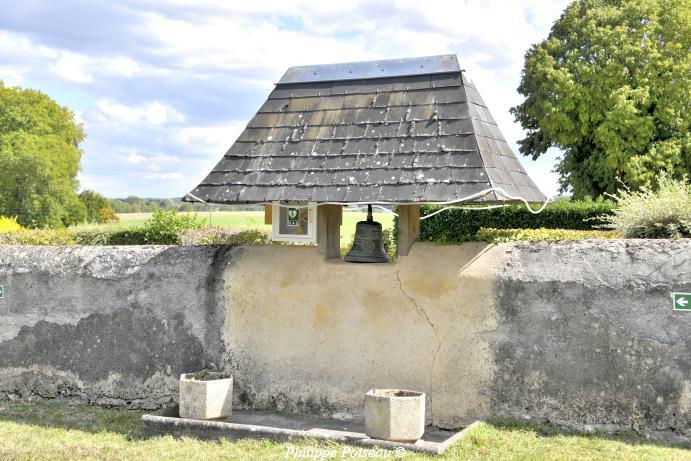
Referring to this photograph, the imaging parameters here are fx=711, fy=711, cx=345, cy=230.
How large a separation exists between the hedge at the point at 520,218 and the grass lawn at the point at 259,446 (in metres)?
11.9

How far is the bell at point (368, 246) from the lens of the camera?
805cm

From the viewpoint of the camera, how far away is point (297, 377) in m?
8.13

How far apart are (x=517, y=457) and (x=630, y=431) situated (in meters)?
1.39

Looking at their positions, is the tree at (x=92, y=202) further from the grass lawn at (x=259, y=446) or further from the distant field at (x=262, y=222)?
the grass lawn at (x=259, y=446)

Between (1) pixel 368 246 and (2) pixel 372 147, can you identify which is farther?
(1) pixel 368 246

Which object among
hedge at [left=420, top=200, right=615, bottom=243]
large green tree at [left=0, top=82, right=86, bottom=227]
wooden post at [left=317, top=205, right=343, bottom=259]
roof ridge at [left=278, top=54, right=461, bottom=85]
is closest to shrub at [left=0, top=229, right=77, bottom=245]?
roof ridge at [left=278, top=54, right=461, bottom=85]

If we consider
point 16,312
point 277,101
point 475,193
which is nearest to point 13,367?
point 16,312

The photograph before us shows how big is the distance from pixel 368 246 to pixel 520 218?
13122mm

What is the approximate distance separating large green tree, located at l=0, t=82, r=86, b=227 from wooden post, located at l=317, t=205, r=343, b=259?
42.7 metres

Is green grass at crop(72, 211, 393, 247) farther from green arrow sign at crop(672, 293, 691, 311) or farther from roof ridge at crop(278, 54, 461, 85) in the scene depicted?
green arrow sign at crop(672, 293, 691, 311)

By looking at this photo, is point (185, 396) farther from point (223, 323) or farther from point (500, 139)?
point (500, 139)

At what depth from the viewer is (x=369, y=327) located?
7.89 m

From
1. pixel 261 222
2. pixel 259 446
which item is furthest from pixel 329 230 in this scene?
pixel 261 222

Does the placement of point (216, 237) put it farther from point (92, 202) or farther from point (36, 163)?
point (92, 202)
